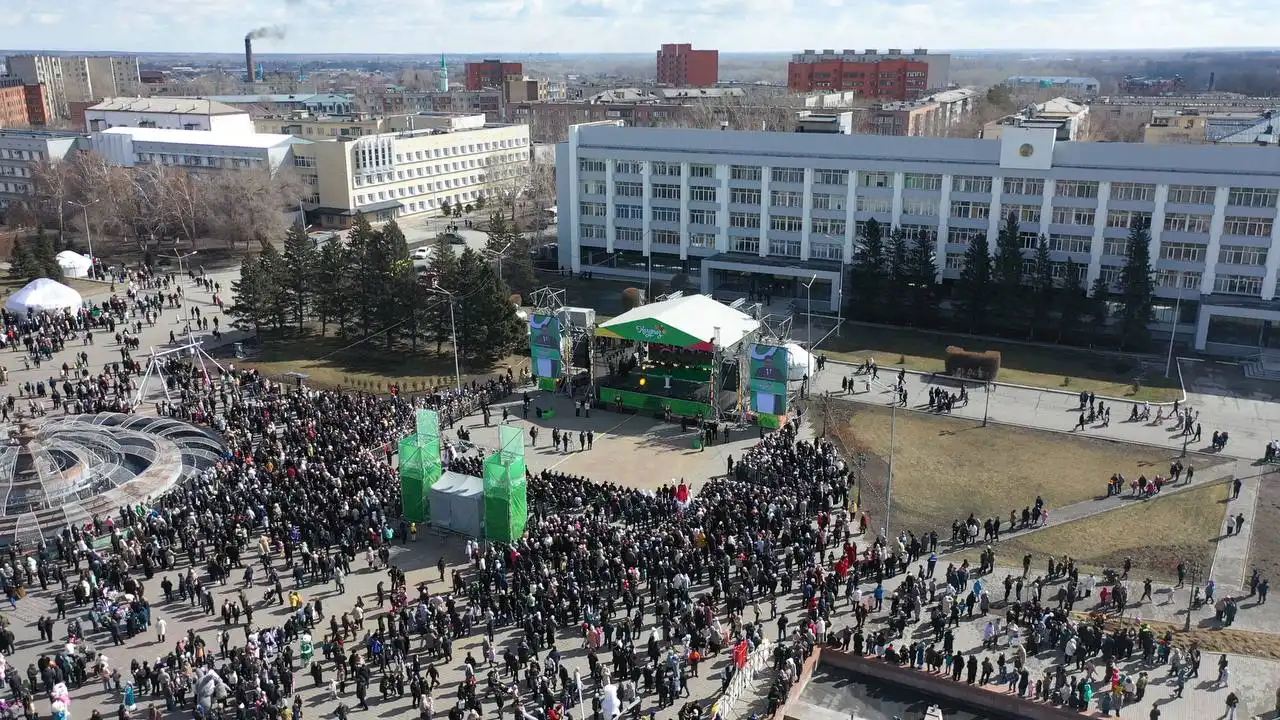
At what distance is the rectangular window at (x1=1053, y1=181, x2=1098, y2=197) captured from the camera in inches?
2324

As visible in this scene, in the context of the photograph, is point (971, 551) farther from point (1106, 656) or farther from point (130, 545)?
point (130, 545)

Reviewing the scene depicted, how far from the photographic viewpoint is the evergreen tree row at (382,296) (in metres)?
51.7

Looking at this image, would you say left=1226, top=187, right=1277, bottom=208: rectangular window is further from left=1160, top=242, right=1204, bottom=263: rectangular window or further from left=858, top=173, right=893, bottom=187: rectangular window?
left=858, top=173, right=893, bottom=187: rectangular window

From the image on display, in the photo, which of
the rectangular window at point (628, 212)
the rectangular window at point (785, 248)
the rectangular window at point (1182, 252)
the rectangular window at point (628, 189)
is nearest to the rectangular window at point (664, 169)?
the rectangular window at point (628, 189)

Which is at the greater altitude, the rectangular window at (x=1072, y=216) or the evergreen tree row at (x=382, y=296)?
the rectangular window at (x=1072, y=216)

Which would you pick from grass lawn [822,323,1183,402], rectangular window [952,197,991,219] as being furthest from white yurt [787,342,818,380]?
rectangular window [952,197,991,219]

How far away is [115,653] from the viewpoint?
2714 cm

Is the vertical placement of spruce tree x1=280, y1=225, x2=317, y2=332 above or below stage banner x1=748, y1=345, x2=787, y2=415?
above

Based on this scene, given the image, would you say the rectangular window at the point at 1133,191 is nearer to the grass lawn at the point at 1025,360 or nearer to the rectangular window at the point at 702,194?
the grass lawn at the point at 1025,360

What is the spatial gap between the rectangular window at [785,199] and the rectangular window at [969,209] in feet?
32.8

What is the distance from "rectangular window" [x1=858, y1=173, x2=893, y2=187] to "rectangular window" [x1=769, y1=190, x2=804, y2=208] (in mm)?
4176

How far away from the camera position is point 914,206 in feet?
209

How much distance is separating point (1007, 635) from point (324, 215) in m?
77.6

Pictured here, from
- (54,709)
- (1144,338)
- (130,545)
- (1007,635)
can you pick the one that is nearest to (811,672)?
(1007,635)
